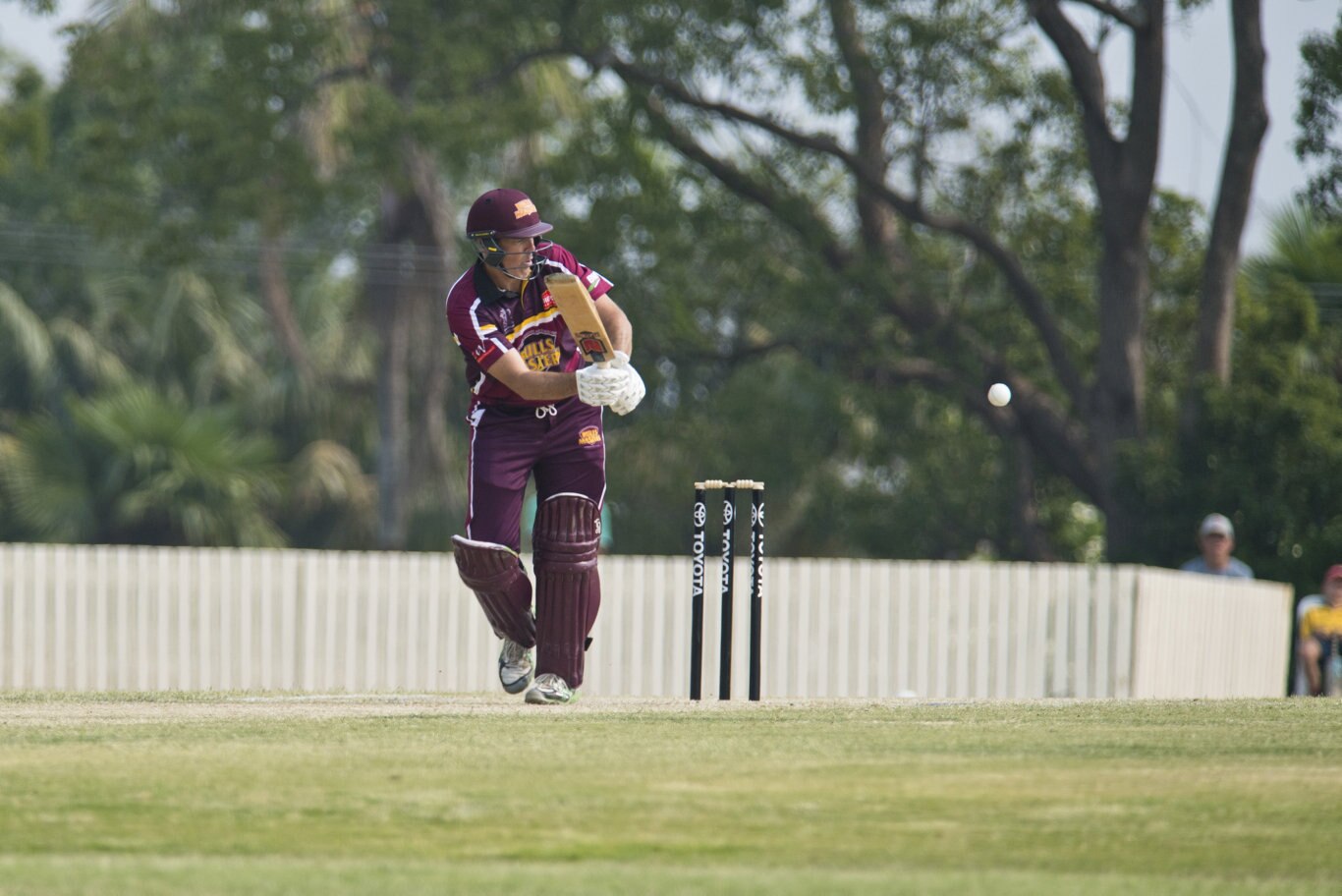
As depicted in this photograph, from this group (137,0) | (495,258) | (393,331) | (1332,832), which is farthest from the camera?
(393,331)

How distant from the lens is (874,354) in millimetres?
24266

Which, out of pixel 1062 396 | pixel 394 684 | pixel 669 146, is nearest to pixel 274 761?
pixel 394 684

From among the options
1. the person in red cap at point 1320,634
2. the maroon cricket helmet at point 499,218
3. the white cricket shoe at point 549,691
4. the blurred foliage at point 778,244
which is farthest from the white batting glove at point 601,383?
the blurred foliage at point 778,244

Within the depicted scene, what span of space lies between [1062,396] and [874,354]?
255 centimetres

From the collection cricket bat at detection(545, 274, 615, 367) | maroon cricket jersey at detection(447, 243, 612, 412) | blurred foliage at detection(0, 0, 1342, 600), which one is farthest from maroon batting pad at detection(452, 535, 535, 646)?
blurred foliage at detection(0, 0, 1342, 600)

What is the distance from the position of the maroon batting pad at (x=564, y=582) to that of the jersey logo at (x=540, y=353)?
49 centimetres

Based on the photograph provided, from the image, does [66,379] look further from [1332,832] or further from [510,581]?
[1332,832]

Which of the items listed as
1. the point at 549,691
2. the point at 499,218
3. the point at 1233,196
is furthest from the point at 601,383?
the point at 1233,196

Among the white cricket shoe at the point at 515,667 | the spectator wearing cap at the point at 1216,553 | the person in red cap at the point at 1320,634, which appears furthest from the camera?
the spectator wearing cap at the point at 1216,553

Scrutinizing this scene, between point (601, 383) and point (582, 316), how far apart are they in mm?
238

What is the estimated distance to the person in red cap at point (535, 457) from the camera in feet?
25.0

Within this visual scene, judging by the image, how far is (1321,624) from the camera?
15.2 meters

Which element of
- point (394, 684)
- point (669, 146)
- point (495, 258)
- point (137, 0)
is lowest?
point (394, 684)

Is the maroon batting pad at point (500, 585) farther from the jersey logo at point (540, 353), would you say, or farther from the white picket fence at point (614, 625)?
the white picket fence at point (614, 625)
